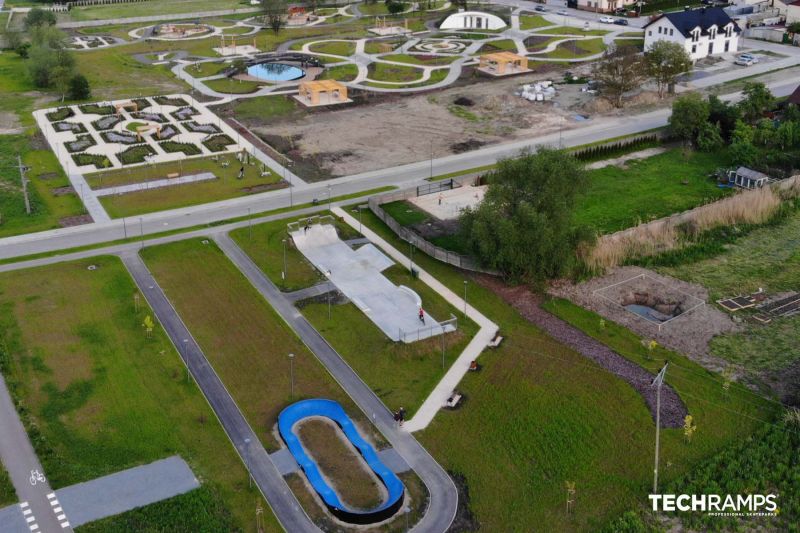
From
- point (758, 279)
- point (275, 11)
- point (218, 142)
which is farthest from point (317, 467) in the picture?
point (275, 11)

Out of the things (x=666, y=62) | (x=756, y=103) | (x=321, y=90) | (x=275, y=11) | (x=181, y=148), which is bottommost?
(x=181, y=148)

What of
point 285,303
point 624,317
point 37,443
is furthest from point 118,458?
point 624,317

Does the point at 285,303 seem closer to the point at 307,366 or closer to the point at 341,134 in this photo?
the point at 307,366

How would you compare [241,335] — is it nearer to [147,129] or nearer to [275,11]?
[147,129]

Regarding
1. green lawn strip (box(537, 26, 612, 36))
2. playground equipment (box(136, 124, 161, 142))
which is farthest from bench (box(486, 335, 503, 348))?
green lawn strip (box(537, 26, 612, 36))

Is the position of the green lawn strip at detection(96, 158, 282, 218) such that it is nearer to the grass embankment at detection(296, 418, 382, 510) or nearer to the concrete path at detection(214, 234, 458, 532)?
the concrete path at detection(214, 234, 458, 532)

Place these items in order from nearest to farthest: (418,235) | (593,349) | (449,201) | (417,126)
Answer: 1. (593,349)
2. (418,235)
3. (449,201)
4. (417,126)

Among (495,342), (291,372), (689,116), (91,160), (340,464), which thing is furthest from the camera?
(689,116)
